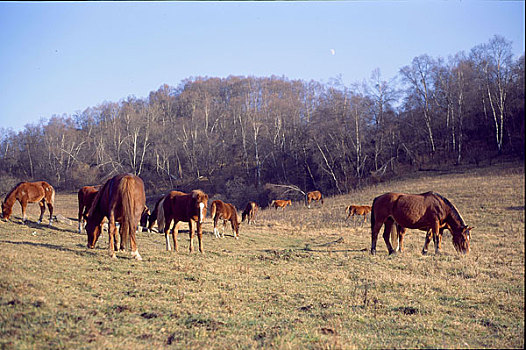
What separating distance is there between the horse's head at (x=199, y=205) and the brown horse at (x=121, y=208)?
2.22 m

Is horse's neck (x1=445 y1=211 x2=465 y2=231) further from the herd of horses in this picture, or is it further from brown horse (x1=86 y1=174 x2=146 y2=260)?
brown horse (x1=86 y1=174 x2=146 y2=260)

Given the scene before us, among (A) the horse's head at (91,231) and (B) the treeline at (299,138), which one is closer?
(A) the horse's head at (91,231)

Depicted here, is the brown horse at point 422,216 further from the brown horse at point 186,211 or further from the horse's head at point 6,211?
the horse's head at point 6,211

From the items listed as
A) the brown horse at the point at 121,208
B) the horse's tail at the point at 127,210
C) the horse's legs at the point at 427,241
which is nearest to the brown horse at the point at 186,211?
the brown horse at the point at 121,208

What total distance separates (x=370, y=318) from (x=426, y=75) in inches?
1935

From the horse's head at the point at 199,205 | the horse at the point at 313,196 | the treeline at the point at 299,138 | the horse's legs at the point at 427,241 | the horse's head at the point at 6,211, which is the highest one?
the treeline at the point at 299,138

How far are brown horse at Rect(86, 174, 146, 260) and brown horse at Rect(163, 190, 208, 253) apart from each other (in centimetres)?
231

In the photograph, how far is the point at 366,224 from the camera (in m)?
25.1

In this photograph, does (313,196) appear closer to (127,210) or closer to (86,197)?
(86,197)

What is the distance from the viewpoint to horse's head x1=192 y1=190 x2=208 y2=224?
11812 mm

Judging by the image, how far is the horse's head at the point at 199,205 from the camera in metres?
11.8

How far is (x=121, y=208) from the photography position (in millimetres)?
9609

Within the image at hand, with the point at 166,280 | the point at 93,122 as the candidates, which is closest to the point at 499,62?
the point at 166,280

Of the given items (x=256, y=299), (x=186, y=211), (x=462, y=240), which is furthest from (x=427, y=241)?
(x=256, y=299)
